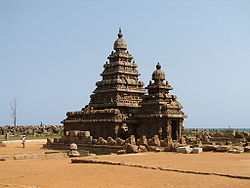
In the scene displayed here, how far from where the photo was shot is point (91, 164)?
59.7 ft

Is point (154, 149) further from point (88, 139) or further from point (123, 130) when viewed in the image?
point (123, 130)

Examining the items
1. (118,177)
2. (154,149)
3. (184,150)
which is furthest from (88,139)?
(118,177)

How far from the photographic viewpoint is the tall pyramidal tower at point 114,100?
118 ft

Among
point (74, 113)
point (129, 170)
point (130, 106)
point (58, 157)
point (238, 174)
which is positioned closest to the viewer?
point (238, 174)

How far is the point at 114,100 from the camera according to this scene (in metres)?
38.7

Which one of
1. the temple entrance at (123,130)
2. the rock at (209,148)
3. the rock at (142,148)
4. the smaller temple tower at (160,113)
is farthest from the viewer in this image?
the temple entrance at (123,130)

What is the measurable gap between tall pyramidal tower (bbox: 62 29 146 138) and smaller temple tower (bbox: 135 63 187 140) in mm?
2111

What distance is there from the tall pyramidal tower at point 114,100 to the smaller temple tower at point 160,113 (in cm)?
211

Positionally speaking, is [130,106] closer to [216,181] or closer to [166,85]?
[166,85]

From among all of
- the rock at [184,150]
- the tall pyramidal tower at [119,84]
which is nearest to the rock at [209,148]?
the rock at [184,150]

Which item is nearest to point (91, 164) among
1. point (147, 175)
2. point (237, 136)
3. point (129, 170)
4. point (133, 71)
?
point (129, 170)

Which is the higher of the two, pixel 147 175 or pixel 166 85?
pixel 166 85

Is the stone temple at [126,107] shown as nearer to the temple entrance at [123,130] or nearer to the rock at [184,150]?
the temple entrance at [123,130]

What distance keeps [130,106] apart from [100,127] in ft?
12.8
